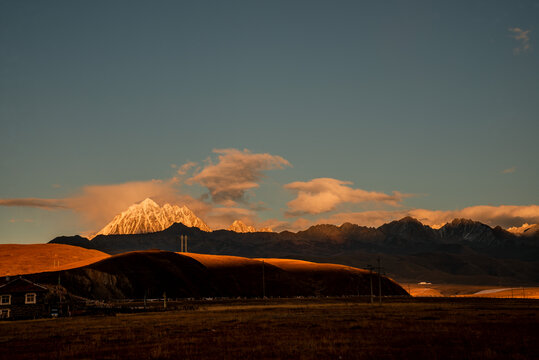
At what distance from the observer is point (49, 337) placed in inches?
1847

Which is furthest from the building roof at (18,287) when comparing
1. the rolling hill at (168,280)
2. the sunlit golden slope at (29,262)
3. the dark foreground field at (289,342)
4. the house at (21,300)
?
the sunlit golden slope at (29,262)

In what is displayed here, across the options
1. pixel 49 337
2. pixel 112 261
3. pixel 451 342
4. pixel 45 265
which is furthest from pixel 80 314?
pixel 45 265

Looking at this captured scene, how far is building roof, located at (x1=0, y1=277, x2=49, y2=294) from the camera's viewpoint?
80000mm

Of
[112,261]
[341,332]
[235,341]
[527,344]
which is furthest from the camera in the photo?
[112,261]

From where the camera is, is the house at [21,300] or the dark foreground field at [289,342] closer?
the dark foreground field at [289,342]

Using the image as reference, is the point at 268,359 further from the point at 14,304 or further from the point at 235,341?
the point at 14,304

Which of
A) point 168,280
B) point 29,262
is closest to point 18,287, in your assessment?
point 168,280

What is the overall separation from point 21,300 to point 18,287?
205 cm

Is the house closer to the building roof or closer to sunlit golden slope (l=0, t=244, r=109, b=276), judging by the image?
the building roof

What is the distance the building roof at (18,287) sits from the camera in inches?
3150

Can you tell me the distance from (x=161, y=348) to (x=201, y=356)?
5331 mm

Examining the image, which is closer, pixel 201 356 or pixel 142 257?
pixel 201 356

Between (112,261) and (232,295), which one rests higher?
(112,261)

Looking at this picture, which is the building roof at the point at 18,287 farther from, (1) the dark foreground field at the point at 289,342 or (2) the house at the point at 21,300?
(1) the dark foreground field at the point at 289,342
